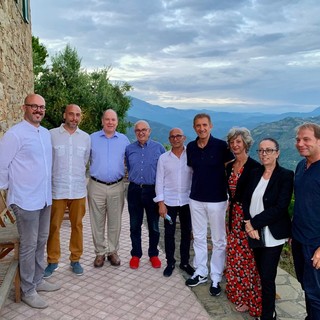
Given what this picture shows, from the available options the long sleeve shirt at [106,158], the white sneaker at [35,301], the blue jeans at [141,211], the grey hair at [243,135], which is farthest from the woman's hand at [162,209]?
the white sneaker at [35,301]

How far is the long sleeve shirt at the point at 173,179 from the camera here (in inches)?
147

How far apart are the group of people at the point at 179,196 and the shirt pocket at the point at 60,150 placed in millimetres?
11

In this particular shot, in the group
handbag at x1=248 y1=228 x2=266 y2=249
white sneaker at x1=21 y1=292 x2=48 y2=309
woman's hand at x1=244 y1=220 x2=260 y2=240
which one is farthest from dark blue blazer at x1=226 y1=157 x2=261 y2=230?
white sneaker at x1=21 y1=292 x2=48 y2=309

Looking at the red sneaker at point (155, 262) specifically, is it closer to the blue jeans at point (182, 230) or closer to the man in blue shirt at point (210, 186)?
the blue jeans at point (182, 230)

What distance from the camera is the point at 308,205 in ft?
8.03

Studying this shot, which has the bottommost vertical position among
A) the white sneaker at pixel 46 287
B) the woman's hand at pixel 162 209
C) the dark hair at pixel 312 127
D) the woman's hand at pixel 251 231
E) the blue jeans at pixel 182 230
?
the white sneaker at pixel 46 287

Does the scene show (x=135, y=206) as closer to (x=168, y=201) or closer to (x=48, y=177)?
(x=168, y=201)

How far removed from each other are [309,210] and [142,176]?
203 cm

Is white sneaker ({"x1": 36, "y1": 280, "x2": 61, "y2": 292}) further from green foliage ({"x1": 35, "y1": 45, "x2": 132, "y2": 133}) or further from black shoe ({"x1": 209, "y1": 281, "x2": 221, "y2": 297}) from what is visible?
green foliage ({"x1": 35, "y1": 45, "x2": 132, "y2": 133})

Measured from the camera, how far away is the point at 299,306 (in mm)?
3326

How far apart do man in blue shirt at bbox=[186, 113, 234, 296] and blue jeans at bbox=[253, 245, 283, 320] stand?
62 cm

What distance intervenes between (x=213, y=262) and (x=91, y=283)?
1.39m

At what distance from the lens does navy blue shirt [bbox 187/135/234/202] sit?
11.1 feet

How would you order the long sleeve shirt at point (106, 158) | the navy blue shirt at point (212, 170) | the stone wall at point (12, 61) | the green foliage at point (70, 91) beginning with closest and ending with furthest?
the navy blue shirt at point (212, 170) → the long sleeve shirt at point (106, 158) → the stone wall at point (12, 61) → the green foliage at point (70, 91)
